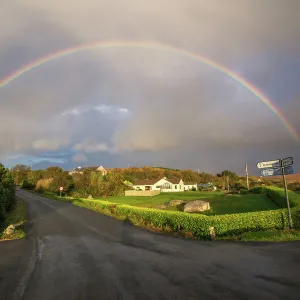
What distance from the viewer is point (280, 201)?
38.7 m

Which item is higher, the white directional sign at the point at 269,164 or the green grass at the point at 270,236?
the white directional sign at the point at 269,164

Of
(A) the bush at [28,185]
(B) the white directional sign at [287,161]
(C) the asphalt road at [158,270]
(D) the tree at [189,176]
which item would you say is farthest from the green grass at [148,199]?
(D) the tree at [189,176]

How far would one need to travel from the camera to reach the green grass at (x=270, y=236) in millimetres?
15836

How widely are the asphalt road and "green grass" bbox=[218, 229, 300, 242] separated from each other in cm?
135

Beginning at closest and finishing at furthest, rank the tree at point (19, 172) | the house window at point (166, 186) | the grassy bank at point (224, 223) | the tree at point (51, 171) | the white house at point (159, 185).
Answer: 1. the grassy bank at point (224, 223)
2. the tree at point (51, 171)
3. the house window at point (166, 186)
4. the white house at point (159, 185)
5. the tree at point (19, 172)

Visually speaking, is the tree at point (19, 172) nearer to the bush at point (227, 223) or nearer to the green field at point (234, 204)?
the green field at point (234, 204)

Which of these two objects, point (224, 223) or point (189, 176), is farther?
point (189, 176)

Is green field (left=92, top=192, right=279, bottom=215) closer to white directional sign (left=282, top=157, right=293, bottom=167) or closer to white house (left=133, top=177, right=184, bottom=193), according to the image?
white directional sign (left=282, top=157, right=293, bottom=167)

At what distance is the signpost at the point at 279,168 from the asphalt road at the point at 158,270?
4583mm

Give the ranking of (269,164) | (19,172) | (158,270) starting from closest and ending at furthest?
(158,270) < (269,164) < (19,172)

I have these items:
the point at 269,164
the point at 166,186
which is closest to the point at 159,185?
the point at 166,186

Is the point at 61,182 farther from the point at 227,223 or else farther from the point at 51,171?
the point at 227,223

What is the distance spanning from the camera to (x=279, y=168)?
743 inches

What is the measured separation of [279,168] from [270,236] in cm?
448
